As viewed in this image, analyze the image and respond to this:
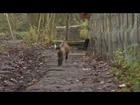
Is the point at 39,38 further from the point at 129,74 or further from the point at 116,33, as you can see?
the point at 129,74

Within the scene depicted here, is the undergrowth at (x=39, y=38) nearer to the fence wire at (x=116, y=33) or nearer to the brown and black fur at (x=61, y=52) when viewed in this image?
the fence wire at (x=116, y=33)

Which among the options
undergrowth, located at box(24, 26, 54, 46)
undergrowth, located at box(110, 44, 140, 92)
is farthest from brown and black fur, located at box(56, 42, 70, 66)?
undergrowth, located at box(24, 26, 54, 46)

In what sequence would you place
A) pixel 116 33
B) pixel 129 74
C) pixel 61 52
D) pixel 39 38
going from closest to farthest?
pixel 129 74
pixel 116 33
pixel 61 52
pixel 39 38

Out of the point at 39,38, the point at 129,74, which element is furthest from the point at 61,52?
the point at 39,38

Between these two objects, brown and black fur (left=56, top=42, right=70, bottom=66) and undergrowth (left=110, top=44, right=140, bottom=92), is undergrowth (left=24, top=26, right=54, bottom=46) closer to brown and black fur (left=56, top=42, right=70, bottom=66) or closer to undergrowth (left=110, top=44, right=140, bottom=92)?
brown and black fur (left=56, top=42, right=70, bottom=66)

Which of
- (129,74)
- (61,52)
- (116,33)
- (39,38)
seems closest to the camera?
(129,74)

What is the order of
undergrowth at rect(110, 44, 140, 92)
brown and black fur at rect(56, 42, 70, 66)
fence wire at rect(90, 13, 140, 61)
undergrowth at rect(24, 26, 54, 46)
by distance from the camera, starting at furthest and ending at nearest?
undergrowth at rect(24, 26, 54, 46) → brown and black fur at rect(56, 42, 70, 66) → fence wire at rect(90, 13, 140, 61) → undergrowth at rect(110, 44, 140, 92)

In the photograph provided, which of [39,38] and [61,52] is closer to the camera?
[61,52]
